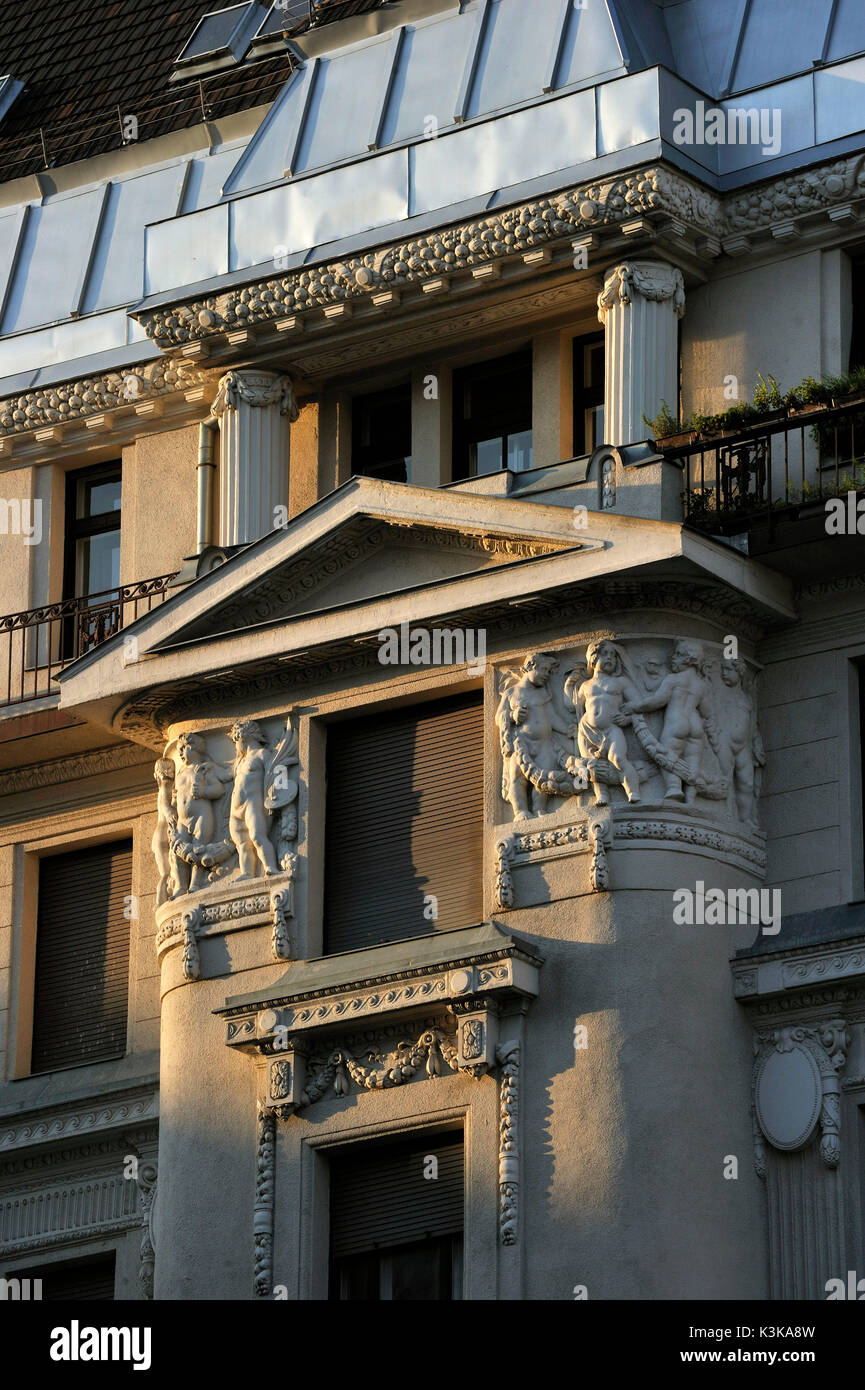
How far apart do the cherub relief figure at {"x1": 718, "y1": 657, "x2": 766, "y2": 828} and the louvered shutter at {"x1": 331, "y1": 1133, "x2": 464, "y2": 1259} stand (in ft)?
13.2

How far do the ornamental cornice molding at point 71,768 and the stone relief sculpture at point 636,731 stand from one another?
522 centimetres

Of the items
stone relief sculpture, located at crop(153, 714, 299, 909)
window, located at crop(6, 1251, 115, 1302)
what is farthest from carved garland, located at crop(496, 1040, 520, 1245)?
window, located at crop(6, 1251, 115, 1302)

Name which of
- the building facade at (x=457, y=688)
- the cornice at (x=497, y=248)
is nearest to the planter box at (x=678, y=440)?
the building facade at (x=457, y=688)

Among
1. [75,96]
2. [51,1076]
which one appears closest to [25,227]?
[75,96]

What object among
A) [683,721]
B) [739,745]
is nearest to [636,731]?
[683,721]

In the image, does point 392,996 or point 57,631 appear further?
point 57,631

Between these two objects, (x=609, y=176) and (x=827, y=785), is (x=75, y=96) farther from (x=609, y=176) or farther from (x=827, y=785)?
(x=827, y=785)

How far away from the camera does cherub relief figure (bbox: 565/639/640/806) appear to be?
34.4 m

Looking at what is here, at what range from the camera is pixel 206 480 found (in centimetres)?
3925

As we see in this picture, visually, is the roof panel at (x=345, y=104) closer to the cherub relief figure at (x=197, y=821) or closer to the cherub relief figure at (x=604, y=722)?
the cherub relief figure at (x=197, y=821)

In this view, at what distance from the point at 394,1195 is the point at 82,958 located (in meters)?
5.58

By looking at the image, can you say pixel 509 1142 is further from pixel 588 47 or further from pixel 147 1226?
pixel 588 47
